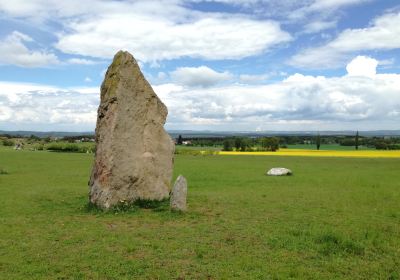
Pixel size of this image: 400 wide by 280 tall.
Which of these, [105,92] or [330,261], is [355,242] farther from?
[105,92]

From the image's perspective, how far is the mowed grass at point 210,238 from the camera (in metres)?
10.1

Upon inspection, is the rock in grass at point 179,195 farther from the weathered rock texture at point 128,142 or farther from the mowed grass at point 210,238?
the weathered rock texture at point 128,142

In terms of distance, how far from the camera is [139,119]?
751 inches

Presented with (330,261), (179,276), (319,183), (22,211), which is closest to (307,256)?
(330,261)

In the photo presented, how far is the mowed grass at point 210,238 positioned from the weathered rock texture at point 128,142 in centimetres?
136

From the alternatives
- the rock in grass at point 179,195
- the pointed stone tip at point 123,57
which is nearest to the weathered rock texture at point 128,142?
the pointed stone tip at point 123,57

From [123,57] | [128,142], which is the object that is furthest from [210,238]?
[123,57]

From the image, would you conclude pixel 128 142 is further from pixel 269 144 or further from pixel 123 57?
pixel 269 144

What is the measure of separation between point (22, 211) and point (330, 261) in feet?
39.6

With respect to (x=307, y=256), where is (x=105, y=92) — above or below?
above

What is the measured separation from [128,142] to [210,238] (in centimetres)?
691

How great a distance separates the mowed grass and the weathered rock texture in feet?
4.46

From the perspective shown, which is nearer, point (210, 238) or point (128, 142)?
point (210, 238)

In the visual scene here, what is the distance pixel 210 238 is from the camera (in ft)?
42.5
